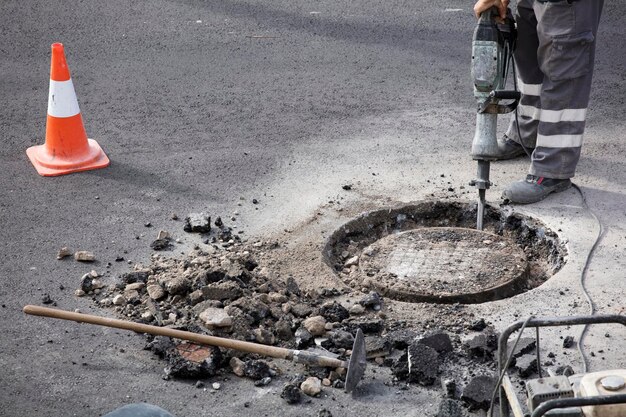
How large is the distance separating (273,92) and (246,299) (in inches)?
121

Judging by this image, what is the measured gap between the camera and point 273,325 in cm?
431

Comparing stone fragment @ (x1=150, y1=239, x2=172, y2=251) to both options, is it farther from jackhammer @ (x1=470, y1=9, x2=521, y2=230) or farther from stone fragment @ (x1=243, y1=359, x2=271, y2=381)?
jackhammer @ (x1=470, y1=9, x2=521, y2=230)

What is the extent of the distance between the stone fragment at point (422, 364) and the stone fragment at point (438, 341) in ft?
0.22

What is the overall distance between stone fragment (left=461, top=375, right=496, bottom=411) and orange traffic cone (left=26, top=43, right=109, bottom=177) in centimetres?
327

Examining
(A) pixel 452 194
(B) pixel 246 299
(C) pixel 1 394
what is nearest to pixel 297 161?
(A) pixel 452 194

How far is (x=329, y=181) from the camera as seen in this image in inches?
230

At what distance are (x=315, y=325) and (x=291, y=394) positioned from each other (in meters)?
0.49

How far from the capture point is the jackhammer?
5094 mm

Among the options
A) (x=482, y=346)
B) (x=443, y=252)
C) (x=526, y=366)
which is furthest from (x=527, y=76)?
(x=526, y=366)

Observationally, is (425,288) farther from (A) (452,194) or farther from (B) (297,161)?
(B) (297,161)

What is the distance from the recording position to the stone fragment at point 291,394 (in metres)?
3.83

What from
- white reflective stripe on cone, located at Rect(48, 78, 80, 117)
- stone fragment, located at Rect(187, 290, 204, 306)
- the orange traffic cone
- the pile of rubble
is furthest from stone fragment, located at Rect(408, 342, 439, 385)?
white reflective stripe on cone, located at Rect(48, 78, 80, 117)

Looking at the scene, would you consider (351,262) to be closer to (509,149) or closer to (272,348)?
(272,348)

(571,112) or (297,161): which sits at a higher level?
(571,112)
